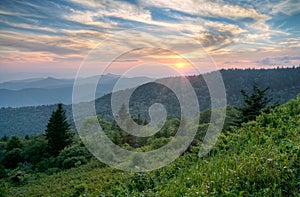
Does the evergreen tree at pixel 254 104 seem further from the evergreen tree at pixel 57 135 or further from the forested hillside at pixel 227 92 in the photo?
the forested hillside at pixel 227 92

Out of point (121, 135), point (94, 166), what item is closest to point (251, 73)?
point (121, 135)

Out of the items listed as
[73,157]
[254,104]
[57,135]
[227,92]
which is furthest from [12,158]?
[227,92]

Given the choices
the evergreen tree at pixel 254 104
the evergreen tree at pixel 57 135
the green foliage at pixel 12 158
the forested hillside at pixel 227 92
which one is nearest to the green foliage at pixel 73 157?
the evergreen tree at pixel 57 135

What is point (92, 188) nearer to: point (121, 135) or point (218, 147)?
point (218, 147)

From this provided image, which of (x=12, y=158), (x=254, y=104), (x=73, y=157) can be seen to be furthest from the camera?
(x=12, y=158)

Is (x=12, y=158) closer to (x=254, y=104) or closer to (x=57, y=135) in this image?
(x=57, y=135)

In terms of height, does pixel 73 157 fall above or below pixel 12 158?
above

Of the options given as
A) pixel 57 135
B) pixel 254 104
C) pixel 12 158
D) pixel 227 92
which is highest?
pixel 227 92

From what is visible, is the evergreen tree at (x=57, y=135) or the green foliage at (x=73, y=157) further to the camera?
the evergreen tree at (x=57, y=135)

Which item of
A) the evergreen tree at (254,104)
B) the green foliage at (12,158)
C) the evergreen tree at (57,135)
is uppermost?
the evergreen tree at (254,104)

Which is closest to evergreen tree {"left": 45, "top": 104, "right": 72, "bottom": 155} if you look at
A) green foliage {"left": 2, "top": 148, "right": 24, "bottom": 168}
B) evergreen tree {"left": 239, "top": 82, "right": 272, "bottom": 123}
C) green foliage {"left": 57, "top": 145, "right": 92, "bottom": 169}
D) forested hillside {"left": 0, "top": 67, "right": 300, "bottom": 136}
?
green foliage {"left": 2, "top": 148, "right": 24, "bottom": 168}

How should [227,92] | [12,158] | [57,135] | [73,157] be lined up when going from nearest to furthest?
[73,157]
[12,158]
[57,135]
[227,92]

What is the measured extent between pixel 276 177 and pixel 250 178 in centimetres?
45

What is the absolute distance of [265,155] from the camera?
19.2ft
